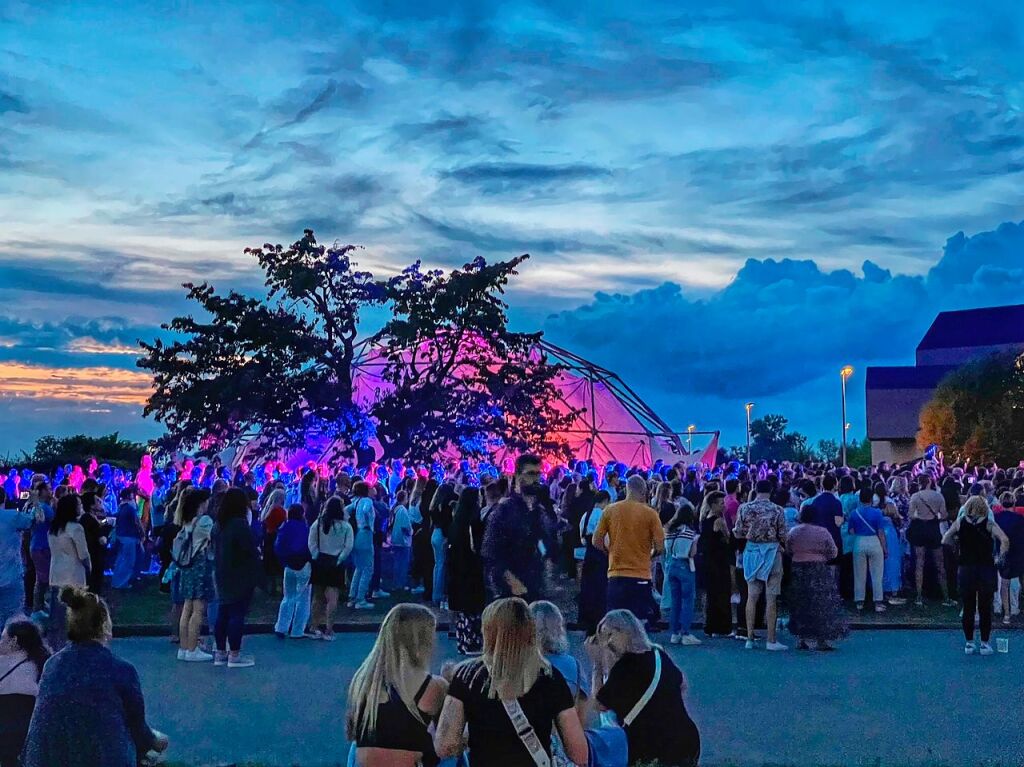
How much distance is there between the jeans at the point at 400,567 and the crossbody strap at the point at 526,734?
1528 cm

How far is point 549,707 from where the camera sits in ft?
17.9

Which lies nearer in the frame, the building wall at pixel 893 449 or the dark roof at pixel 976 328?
the building wall at pixel 893 449

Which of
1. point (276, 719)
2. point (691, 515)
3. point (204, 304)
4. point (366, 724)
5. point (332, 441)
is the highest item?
point (204, 304)

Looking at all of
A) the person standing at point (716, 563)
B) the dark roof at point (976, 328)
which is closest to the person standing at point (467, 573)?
the person standing at point (716, 563)

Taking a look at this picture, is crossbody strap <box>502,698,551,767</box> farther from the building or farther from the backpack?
the building

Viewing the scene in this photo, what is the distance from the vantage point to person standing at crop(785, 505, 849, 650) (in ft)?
47.9

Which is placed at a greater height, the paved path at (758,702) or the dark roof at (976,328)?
the dark roof at (976,328)

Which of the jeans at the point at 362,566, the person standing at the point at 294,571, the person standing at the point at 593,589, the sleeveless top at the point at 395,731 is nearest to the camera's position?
the sleeveless top at the point at 395,731

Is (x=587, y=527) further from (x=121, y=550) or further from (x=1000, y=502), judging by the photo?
(x=121, y=550)

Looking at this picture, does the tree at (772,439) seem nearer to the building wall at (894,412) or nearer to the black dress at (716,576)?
the building wall at (894,412)

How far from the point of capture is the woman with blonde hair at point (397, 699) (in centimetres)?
548

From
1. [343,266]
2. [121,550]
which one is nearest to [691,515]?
[121,550]

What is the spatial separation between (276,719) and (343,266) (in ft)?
83.2

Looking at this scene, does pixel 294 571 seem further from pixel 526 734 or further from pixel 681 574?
pixel 526 734
